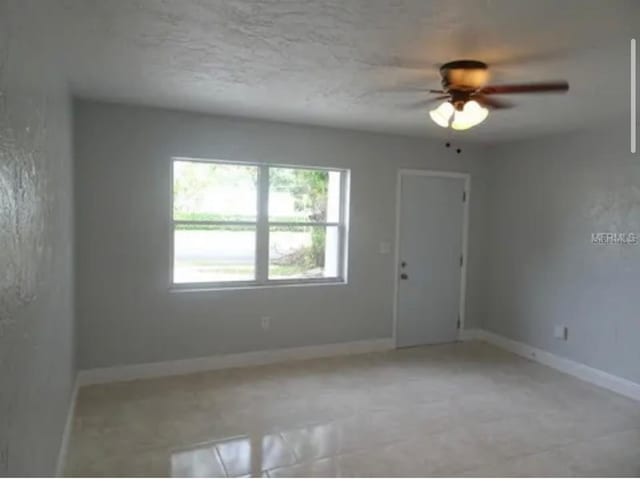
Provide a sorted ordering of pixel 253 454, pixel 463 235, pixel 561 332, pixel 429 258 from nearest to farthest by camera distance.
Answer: pixel 253 454 → pixel 561 332 → pixel 429 258 → pixel 463 235

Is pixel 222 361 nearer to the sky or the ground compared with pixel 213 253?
nearer to the ground

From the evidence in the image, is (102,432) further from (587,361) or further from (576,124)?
(576,124)

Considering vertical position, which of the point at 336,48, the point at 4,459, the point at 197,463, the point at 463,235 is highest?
the point at 336,48

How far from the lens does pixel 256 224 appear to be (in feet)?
15.0

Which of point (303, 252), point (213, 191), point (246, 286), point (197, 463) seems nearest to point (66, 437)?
point (197, 463)

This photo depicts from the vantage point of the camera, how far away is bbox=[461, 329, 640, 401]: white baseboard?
406cm

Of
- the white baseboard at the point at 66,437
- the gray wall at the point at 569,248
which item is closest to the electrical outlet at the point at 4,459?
the white baseboard at the point at 66,437

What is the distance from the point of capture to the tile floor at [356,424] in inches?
111

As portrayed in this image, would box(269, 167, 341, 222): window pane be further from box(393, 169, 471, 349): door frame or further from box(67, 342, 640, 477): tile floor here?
box(67, 342, 640, 477): tile floor

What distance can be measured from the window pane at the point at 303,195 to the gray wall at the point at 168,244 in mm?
168

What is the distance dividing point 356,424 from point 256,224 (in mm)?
2122

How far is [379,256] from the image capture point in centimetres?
513

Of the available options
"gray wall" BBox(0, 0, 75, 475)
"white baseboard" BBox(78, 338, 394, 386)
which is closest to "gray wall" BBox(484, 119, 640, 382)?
"white baseboard" BBox(78, 338, 394, 386)

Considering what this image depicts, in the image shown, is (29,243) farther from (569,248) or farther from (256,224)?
(569,248)
